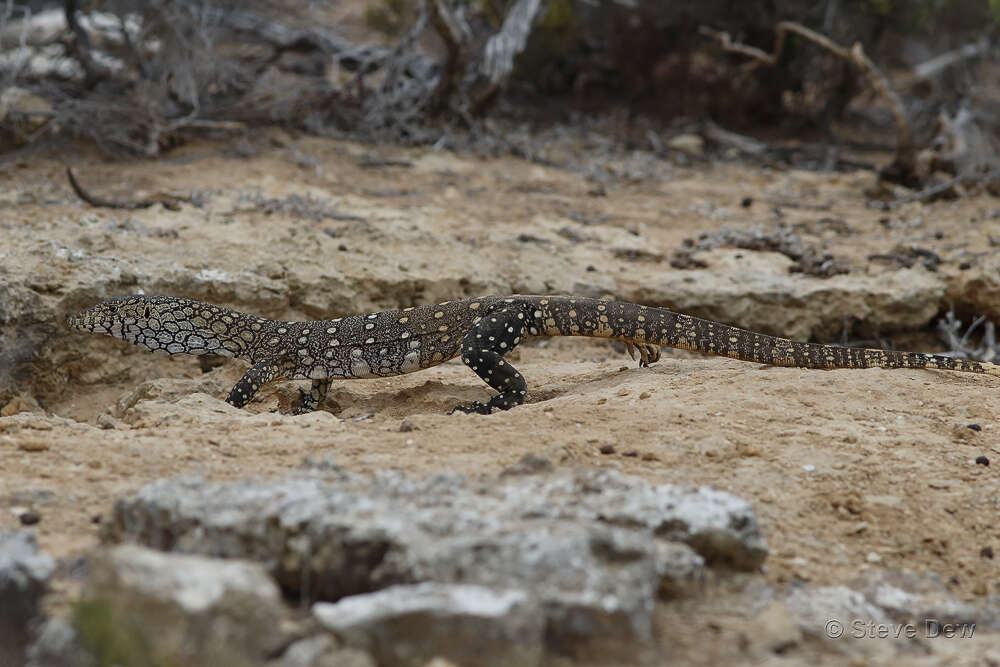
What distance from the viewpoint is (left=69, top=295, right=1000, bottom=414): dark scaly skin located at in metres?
6.77

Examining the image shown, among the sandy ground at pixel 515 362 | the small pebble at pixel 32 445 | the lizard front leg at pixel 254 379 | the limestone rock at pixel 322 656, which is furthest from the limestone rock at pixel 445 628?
the lizard front leg at pixel 254 379

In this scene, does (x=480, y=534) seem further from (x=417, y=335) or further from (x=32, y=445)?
(x=417, y=335)

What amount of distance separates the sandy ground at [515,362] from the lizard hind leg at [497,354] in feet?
1.61

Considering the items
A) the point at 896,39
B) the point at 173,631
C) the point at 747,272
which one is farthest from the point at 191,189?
the point at 896,39

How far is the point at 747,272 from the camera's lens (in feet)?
29.6

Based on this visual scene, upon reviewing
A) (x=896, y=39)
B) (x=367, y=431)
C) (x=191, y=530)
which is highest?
(x=896, y=39)

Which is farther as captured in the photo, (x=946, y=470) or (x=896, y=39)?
(x=896, y=39)

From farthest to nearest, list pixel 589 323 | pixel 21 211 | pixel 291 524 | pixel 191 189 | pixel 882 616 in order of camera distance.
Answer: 1. pixel 191 189
2. pixel 21 211
3. pixel 589 323
4. pixel 882 616
5. pixel 291 524

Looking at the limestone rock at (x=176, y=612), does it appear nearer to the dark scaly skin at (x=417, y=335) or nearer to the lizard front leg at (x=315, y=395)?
the dark scaly skin at (x=417, y=335)

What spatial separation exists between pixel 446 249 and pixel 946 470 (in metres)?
5.24

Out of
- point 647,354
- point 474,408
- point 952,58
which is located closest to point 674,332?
point 647,354

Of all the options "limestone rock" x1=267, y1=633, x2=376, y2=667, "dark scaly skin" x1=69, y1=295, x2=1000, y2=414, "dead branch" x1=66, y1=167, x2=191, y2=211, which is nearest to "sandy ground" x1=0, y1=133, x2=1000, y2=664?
"dead branch" x1=66, y1=167, x2=191, y2=211

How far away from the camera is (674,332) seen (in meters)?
6.90

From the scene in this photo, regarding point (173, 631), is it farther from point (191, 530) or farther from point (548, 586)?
point (548, 586)
